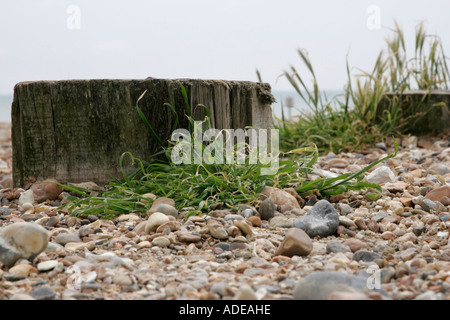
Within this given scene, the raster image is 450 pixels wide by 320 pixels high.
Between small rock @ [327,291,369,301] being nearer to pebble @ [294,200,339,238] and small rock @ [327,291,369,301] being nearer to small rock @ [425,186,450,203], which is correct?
pebble @ [294,200,339,238]

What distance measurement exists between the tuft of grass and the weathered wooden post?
21cm

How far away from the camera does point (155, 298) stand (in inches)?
57.9

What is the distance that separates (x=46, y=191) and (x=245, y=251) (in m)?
1.57

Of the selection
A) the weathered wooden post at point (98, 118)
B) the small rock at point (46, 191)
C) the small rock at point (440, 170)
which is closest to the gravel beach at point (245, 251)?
the small rock at point (46, 191)

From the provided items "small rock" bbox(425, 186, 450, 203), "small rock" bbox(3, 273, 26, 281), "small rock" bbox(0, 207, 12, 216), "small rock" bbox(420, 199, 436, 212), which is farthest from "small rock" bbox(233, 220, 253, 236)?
"small rock" bbox(0, 207, 12, 216)

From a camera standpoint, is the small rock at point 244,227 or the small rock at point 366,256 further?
the small rock at point 244,227

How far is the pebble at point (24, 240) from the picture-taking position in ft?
5.87

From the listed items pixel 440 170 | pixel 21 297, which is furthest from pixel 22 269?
pixel 440 170

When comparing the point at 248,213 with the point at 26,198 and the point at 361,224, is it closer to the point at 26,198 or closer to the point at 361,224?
the point at 361,224

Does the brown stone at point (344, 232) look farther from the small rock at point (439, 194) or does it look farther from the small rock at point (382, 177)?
the small rock at point (382, 177)

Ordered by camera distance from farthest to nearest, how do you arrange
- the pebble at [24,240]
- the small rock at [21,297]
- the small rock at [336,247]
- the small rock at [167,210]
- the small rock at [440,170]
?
the small rock at [440,170] → the small rock at [167,210] → the small rock at [336,247] → the pebble at [24,240] → the small rock at [21,297]

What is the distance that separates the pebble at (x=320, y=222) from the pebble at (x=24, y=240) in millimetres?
1081

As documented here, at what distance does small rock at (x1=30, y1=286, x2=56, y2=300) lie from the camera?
1491 mm

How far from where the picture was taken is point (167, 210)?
231cm
